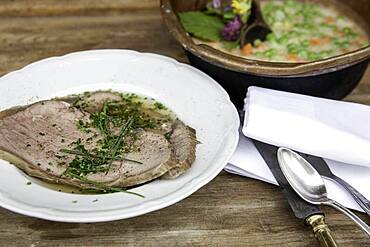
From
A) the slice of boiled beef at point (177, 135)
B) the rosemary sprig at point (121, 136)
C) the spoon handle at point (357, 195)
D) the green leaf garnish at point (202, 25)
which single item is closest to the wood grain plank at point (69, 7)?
the green leaf garnish at point (202, 25)

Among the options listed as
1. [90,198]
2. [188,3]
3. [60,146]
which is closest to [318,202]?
[90,198]

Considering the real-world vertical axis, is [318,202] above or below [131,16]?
above

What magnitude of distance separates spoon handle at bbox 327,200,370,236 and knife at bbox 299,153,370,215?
0.05 meters

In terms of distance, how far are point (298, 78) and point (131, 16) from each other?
2.78 feet

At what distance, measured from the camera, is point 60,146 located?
1331 mm

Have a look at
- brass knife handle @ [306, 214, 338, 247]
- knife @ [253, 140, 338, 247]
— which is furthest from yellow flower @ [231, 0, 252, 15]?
brass knife handle @ [306, 214, 338, 247]

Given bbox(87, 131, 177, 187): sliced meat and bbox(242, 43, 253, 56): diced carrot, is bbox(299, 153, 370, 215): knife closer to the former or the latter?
bbox(87, 131, 177, 187): sliced meat

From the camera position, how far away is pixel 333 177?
134cm

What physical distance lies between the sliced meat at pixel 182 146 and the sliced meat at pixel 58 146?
16 millimetres

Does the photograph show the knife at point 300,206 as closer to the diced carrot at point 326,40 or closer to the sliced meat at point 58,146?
the sliced meat at point 58,146

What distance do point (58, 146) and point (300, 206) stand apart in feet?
1.82

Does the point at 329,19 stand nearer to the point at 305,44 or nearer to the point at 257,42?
the point at 305,44

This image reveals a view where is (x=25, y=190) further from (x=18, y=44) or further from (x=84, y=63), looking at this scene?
(x=18, y=44)

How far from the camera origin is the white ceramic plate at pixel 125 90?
1146 millimetres
